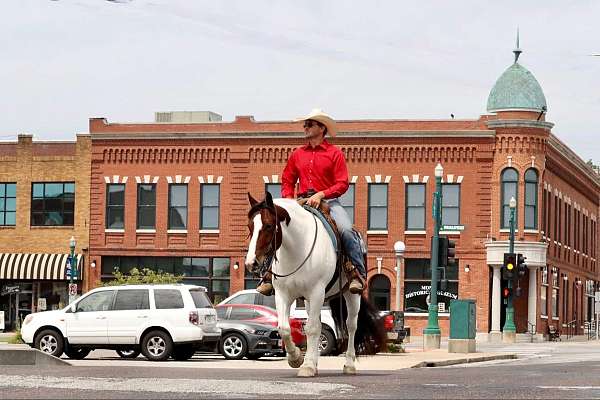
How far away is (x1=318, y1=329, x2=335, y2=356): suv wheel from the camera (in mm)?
30156

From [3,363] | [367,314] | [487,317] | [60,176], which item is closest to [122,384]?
[367,314]

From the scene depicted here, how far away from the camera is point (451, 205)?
201 feet

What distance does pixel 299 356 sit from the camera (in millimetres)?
16297

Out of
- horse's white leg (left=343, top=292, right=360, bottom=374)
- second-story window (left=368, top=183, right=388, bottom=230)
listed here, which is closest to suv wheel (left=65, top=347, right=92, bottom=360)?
horse's white leg (left=343, top=292, right=360, bottom=374)

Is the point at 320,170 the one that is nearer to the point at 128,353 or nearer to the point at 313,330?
the point at 313,330

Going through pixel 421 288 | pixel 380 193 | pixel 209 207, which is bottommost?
pixel 421 288

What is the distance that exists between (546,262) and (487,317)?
5130mm

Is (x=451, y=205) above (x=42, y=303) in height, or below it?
above

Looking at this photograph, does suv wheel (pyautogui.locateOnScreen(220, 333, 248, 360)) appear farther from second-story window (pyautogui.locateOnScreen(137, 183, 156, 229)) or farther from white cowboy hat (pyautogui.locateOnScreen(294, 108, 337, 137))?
second-story window (pyautogui.locateOnScreen(137, 183, 156, 229))

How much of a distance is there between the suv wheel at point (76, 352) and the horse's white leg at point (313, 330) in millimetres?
13803

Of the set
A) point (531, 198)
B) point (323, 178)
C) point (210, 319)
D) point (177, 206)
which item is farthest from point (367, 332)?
point (177, 206)

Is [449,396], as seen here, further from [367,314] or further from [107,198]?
[107,198]

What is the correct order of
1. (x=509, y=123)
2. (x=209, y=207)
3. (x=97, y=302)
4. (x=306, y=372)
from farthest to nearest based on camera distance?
(x=209, y=207) → (x=509, y=123) → (x=97, y=302) → (x=306, y=372)

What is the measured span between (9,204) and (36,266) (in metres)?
4.03
